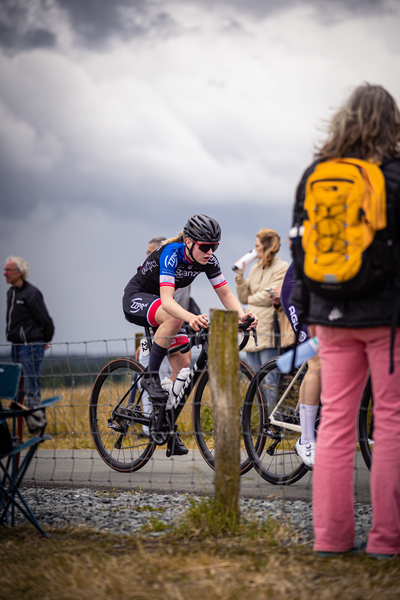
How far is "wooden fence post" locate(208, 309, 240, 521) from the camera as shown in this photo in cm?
334

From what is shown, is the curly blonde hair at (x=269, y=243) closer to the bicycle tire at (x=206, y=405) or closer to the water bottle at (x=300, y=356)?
the bicycle tire at (x=206, y=405)

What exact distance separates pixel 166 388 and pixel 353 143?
9.51 ft

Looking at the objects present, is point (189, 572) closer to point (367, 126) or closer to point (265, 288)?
point (367, 126)

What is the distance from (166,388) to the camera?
5086mm

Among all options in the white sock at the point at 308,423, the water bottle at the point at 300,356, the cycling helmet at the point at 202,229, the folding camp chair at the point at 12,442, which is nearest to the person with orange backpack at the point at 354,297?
the water bottle at the point at 300,356

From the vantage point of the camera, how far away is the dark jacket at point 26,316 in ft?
28.8

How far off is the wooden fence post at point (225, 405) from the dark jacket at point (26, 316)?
5.82 metres

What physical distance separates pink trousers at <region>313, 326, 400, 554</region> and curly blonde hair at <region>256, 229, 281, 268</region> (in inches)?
171

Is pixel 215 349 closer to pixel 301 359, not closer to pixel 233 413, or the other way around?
pixel 233 413

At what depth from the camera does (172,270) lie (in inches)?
192

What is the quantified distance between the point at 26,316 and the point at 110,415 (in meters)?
3.76

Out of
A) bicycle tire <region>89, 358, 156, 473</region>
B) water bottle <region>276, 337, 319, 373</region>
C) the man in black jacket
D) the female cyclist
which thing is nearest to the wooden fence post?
water bottle <region>276, 337, 319, 373</region>

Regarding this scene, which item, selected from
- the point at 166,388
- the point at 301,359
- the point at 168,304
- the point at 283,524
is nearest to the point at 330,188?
the point at 301,359

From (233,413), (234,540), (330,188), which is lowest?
(234,540)
